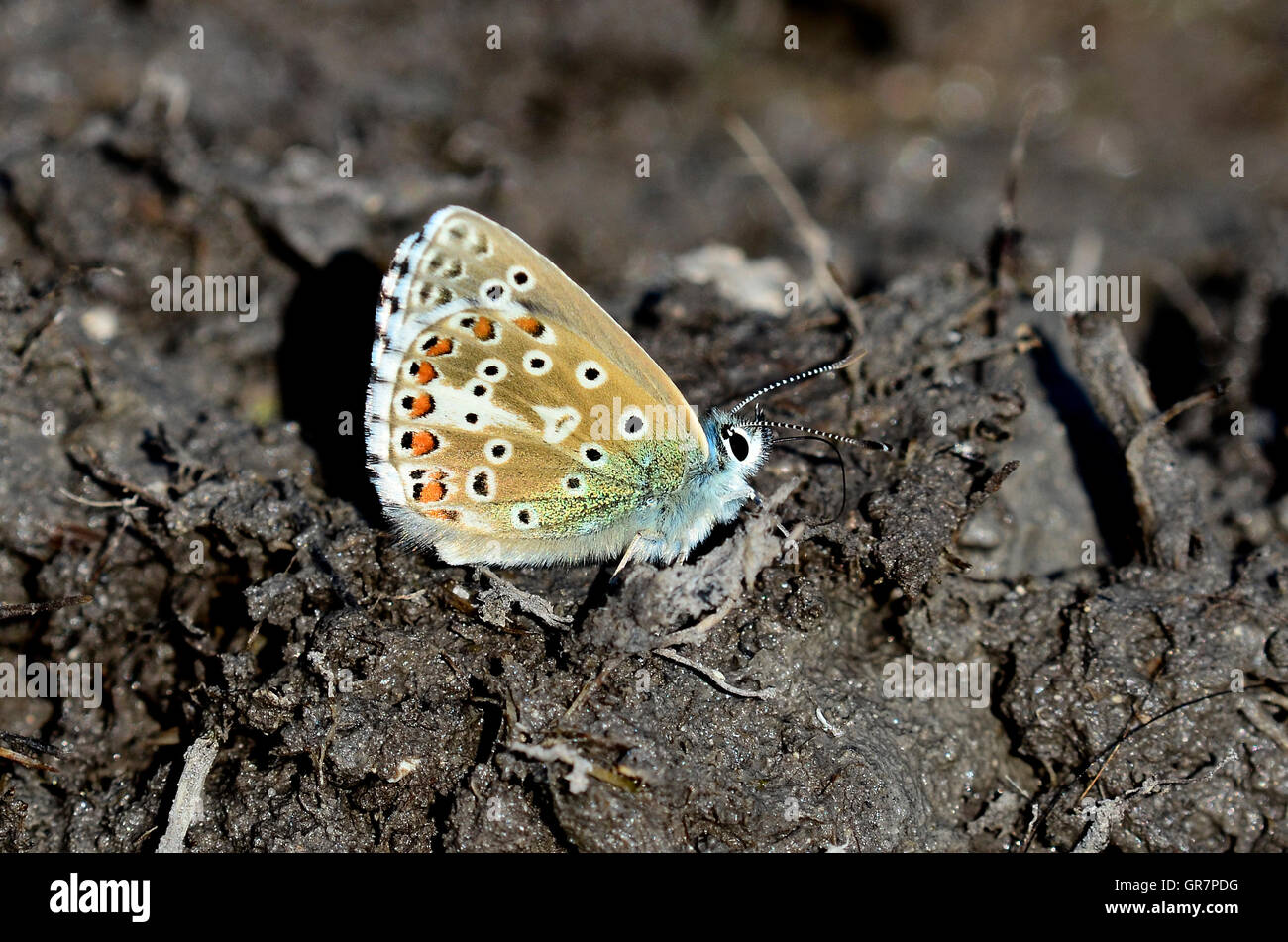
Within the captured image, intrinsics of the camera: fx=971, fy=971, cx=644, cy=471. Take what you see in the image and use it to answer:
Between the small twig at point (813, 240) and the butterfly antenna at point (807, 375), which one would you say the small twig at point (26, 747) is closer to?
the butterfly antenna at point (807, 375)

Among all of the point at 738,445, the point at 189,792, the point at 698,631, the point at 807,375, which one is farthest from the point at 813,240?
the point at 189,792

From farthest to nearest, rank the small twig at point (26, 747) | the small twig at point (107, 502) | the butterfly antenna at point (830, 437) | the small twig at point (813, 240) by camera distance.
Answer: the small twig at point (813, 240), the small twig at point (107, 502), the butterfly antenna at point (830, 437), the small twig at point (26, 747)

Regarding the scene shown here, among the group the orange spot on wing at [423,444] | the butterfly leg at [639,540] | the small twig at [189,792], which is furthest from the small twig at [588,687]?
the small twig at [189,792]

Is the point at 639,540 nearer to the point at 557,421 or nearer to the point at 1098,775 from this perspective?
the point at 557,421

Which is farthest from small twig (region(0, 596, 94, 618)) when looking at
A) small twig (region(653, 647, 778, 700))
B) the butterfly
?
small twig (region(653, 647, 778, 700))

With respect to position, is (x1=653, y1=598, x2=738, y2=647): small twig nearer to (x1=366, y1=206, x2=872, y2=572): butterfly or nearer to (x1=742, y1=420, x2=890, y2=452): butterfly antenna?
(x1=366, y1=206, x2=872, y2=572): butterfly

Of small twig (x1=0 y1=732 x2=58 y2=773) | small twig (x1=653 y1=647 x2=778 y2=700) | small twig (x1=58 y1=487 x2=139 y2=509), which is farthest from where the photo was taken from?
small twig (x1=58 y1=487 x2=139 y2=509)

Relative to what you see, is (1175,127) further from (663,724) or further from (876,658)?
(663,724)
